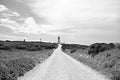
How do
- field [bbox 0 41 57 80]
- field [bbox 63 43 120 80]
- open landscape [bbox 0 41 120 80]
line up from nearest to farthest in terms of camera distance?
field [bbox 0 41 57 80] → open landscape [bbox 0 41 120 80] → field [bbox 63 43 120 80]

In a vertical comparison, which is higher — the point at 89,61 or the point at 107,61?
the point at 107,61

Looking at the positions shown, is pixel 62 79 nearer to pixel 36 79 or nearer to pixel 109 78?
pixel 36 79

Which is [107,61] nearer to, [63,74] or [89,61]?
[89,61]

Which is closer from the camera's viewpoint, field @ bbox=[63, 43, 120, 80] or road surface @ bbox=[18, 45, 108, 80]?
road surface @ bbox=[18, 45, 108, 80]

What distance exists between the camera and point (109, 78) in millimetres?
10359

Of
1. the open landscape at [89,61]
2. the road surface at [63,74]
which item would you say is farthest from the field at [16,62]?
the road surface at [63,74]

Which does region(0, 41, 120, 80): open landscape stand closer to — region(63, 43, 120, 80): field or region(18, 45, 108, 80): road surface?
region(63, 43, 120, 80): field

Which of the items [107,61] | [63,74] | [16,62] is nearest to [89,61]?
[107,61]

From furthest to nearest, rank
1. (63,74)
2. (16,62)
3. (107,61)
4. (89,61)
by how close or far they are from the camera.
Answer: (89,61) < (107,61) < (16,62) < (63,74)

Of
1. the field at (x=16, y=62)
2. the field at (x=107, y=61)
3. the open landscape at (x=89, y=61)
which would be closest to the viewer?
the field at (x=16, y=62)

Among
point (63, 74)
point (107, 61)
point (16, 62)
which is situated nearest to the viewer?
point (63, 74)

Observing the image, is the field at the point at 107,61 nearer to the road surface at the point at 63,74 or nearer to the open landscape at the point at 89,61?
the open landscape at the point at 89,61

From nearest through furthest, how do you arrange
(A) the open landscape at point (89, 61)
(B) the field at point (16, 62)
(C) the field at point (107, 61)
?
(B) the field at point (16, 62)
(A) the open landscape at point (89, 61)
(C) the field at point (107, 61)

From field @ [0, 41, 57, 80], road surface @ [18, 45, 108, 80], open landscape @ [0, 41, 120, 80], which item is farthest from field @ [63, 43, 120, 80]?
field @ [0, 41, 57, 80]
